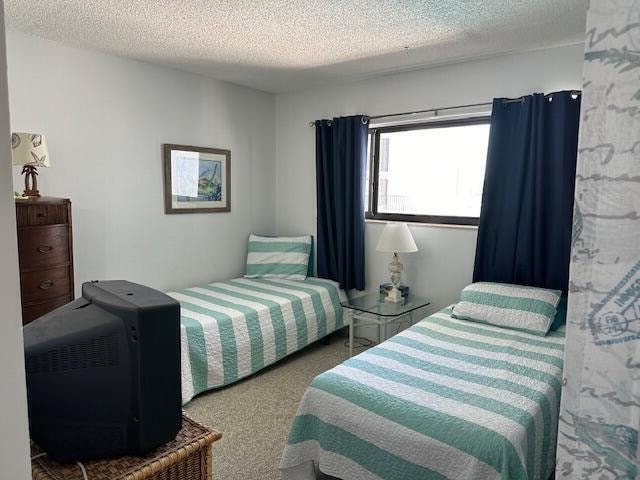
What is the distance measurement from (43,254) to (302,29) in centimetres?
196

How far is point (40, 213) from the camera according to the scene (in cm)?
240

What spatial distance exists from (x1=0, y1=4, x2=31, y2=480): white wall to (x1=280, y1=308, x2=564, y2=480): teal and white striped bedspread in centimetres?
133

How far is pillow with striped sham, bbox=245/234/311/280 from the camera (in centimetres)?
399

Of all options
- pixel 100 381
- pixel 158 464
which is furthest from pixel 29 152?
pixel 158 464

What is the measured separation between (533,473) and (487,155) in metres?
2.06

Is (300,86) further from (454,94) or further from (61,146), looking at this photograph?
(61,146)

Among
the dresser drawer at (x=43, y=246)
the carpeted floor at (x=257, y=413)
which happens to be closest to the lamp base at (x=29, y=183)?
the dresser drawer at (x=43, y=246)

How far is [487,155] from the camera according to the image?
3.08 m

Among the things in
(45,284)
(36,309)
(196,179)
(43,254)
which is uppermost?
(196,179)

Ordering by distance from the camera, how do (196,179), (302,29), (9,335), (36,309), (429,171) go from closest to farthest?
1. (9,335)
2. (36,309)
3. (302,29)
4. (429,171)
5. (196,179)

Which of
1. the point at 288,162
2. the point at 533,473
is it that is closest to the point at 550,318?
the point at 533,473

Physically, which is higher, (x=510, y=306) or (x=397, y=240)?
(x=397, y=240)

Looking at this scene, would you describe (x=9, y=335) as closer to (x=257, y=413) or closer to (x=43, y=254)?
(x=43, y=254)

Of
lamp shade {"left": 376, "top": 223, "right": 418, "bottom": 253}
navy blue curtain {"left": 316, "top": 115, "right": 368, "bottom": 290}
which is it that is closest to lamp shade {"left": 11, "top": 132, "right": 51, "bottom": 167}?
navy blue curtain {"left": 316, "top": 115, "right": 368, "bottom": 290}
